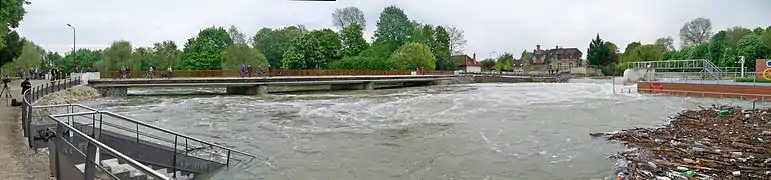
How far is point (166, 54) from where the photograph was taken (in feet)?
334

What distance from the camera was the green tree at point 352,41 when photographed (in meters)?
76.2

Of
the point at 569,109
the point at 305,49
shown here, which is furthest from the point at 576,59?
the point at 569,109

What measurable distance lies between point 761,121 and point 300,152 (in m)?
14.9

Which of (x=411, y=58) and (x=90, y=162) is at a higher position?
(x=411, y=58)

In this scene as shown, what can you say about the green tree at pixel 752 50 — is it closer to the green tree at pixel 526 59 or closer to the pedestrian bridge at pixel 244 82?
the pedestrian bridge at pixel 244 82

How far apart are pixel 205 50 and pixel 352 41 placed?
24.0m

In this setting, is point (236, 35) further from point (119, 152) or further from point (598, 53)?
point (119, 152)

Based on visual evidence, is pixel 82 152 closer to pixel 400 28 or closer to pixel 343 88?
pixel 343 88

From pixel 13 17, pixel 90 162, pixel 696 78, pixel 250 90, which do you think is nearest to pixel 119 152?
pixel 90 162

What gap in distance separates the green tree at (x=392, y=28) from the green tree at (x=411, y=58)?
7.95 m

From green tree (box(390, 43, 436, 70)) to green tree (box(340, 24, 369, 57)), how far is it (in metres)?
6.10

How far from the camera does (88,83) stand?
36.6 meters

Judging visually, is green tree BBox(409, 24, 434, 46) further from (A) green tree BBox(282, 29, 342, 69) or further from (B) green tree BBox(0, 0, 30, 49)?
(B) green tree BBox(0, 0, 30, 49)

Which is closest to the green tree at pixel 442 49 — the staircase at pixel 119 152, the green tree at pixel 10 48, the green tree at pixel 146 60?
the green tree at pixel 146 60
